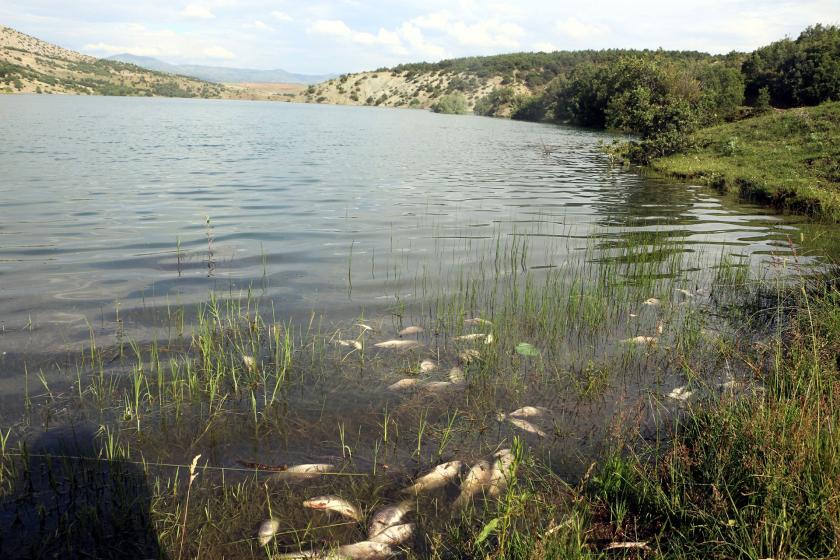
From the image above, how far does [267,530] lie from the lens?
4.07 metres

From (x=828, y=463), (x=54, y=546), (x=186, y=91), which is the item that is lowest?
(x=54, y=546)

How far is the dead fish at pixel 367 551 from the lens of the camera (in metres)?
3.88

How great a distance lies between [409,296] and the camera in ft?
32.1

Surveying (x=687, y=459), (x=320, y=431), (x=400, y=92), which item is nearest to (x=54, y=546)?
(x=320, y=431)

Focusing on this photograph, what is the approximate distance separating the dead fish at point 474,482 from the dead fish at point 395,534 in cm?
48

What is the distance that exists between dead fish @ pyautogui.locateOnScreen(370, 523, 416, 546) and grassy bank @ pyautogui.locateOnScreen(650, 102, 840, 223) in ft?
59.2

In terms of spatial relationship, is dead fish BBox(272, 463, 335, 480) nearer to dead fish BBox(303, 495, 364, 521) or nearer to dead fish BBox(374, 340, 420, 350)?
dead fish BBox(303, 495, 364, 521)

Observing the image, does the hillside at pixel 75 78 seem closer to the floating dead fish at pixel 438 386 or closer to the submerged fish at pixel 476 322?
the submerged fish at pixel 476 322

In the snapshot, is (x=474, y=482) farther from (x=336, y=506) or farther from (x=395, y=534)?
(x=336, y=506)

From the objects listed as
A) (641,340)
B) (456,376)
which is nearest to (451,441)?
(456,376)

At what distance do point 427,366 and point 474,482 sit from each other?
7.56 ft

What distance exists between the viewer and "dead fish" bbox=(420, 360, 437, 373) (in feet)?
22.1

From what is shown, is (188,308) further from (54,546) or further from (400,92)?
Result: (400,92)

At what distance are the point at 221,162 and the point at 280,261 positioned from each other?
18.7 m
